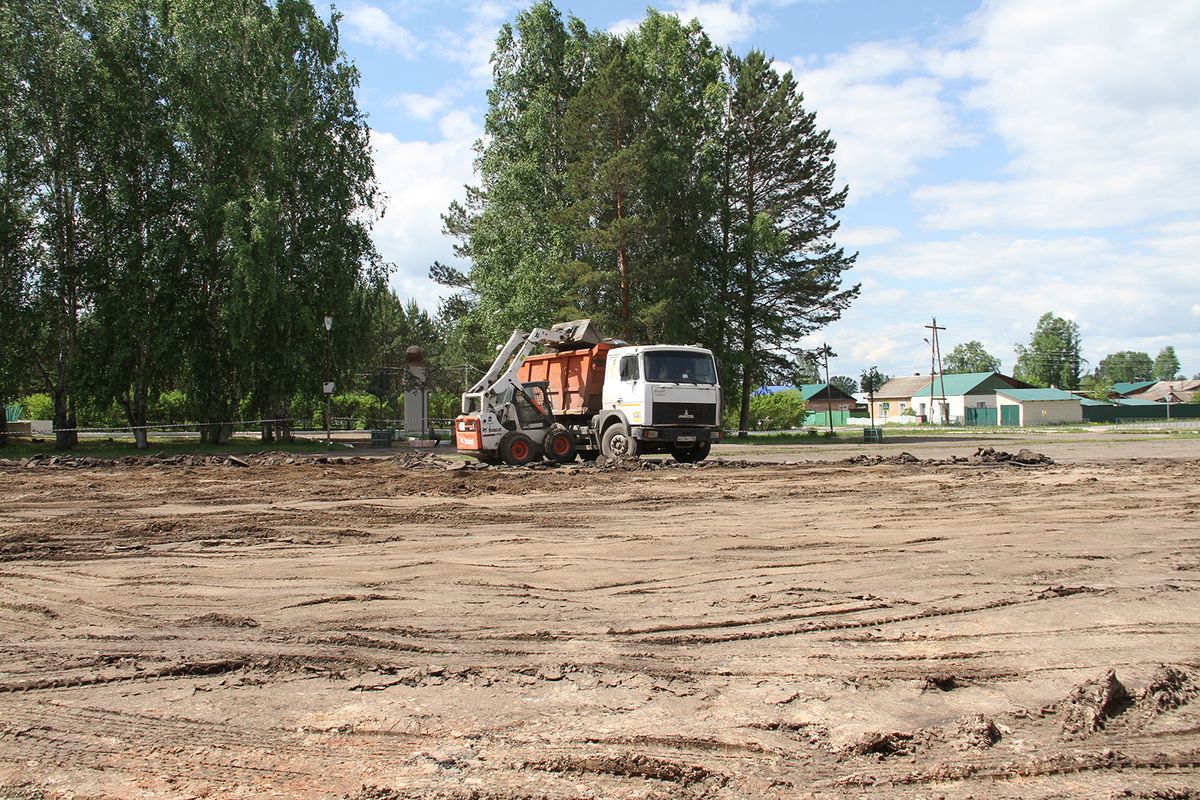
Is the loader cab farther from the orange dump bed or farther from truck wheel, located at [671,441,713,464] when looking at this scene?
truck wheel, located at [671,441,713,464]

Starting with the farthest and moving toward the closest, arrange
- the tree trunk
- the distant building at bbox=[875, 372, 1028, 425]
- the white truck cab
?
the distant building at bbox=[875, 372, 1028, 425], the tree trunk, the white truck cab

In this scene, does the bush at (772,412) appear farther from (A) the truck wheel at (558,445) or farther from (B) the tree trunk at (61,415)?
(B) the tree trunk at (61,415)

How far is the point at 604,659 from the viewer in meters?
4.72

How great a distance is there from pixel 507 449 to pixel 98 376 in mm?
19275

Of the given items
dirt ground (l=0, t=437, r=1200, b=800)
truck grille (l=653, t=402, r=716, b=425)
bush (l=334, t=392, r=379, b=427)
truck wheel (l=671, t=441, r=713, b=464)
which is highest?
bush (l=334, t=392, r=379, b=427)

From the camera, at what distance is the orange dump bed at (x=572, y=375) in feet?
69.9

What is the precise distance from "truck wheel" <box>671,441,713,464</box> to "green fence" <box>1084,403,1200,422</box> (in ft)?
242

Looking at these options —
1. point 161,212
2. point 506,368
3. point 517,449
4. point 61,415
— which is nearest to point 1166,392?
point 506,368

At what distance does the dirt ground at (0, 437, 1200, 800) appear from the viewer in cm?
337

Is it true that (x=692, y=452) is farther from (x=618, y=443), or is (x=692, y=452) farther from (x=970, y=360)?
(x=970, y=360)

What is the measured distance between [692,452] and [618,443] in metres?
2.05

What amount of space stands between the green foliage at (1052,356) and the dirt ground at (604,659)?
13423 cm

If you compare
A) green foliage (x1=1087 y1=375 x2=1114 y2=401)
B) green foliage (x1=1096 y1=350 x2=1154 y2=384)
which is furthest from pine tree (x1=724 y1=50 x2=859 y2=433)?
green foliage (x1=1096 y1=350 x2=1154 y2=384)

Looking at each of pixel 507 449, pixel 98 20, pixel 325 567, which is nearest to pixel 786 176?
pixel 507 449
